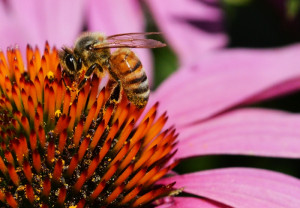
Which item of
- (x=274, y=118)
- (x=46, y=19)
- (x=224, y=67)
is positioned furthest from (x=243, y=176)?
(x=46, y=19)

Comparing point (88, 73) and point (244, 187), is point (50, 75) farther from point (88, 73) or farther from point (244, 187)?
point (244, 187)

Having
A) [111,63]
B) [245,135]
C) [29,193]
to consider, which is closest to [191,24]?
[245,135]

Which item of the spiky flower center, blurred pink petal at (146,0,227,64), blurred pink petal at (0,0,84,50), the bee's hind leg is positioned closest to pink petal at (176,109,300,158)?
the spiky flower center

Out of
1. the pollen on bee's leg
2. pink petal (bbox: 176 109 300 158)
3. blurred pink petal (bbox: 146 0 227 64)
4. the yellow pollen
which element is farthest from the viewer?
blurred pink petal (bbox: 146 0 227 64)

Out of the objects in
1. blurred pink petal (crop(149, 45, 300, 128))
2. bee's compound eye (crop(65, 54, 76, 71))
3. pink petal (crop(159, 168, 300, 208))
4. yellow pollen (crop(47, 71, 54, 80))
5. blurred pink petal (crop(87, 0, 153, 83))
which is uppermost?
blurred pink petal (crop(87, 0, 153, 83))

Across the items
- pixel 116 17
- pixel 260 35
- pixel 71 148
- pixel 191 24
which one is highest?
pixel 260 35

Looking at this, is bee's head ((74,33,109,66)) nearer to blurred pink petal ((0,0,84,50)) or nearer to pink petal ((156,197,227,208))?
pink petal ((156,197,227,208))

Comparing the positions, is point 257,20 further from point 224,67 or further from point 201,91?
point 201,91
